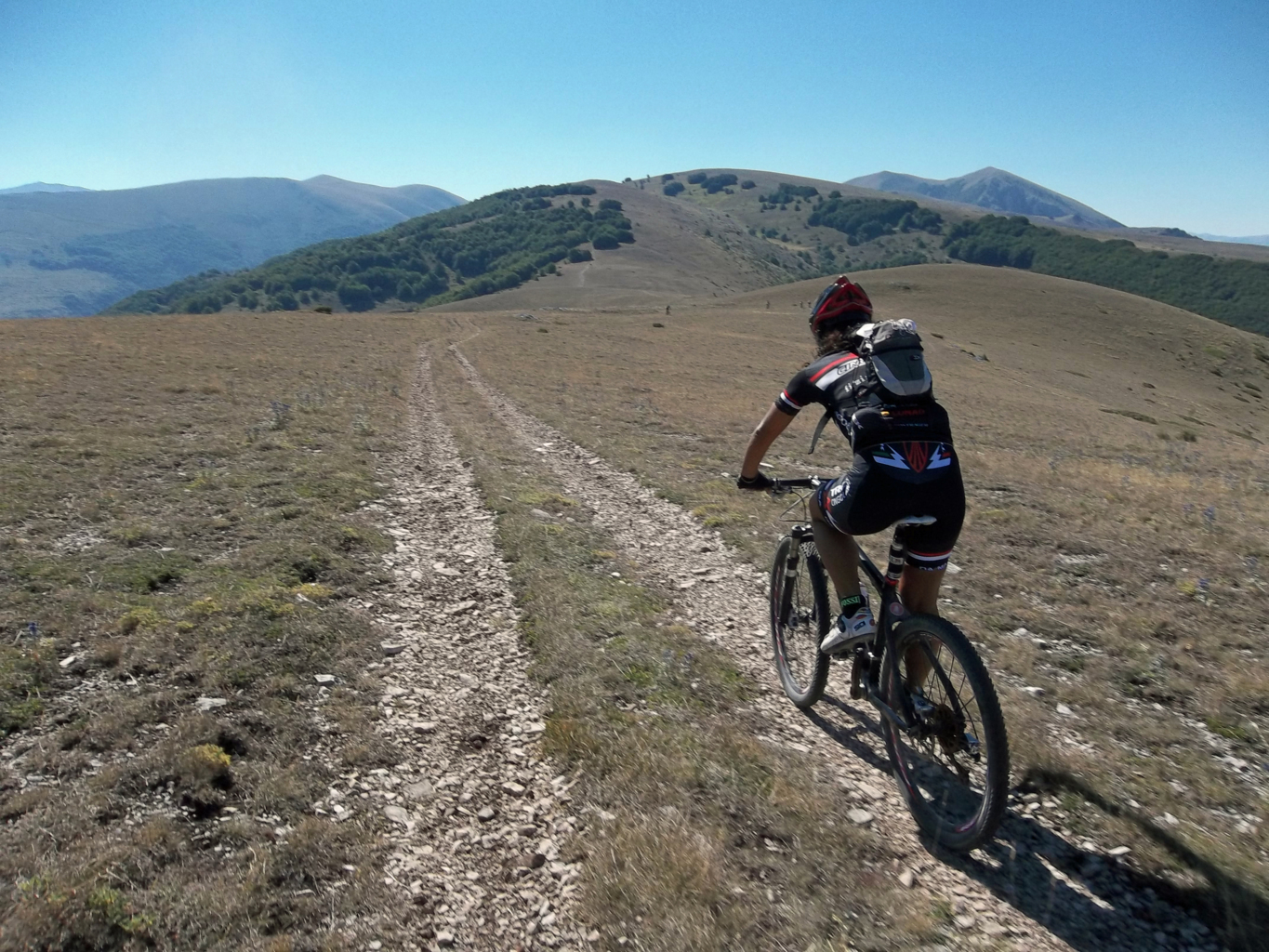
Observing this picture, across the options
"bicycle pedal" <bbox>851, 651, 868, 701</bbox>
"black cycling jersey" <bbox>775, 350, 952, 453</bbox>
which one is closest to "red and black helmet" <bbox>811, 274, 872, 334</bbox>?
"black cycling jersey" <bbox>775, 350, 952, 453</bbox>

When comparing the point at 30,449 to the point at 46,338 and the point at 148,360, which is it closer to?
the point at 148,360

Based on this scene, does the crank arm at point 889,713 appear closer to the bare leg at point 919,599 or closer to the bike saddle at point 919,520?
the bare leg at point 919,599

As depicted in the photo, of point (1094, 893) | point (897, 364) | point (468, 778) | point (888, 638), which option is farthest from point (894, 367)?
point (468, 778)

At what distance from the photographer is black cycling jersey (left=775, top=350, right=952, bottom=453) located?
417 cm

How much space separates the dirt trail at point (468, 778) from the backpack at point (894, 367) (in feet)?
11.0

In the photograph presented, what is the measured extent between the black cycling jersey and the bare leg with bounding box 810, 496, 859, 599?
82cm

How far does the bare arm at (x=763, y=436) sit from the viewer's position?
16.4ft

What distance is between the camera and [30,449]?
13281mm

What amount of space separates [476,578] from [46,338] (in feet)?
130

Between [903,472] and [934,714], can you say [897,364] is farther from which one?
[934,714]

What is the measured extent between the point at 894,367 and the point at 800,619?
8.89 feet

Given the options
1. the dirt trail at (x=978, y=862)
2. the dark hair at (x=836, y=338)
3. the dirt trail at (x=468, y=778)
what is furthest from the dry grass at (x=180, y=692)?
the dark hair at (x=836, y=338)

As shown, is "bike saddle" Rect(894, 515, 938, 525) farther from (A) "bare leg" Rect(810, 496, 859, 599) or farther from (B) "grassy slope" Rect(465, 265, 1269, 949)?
(B) "grassy slope" Rect(465, 265, 1269, 949)

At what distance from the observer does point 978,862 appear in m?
4.04
